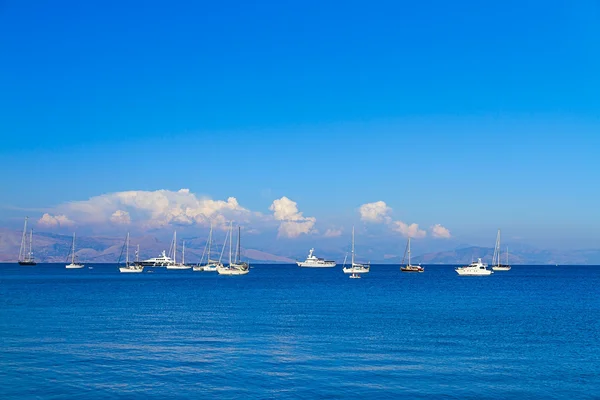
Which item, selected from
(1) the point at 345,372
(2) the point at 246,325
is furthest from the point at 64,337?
(1) the point at 345,372

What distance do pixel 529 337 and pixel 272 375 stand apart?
107ft

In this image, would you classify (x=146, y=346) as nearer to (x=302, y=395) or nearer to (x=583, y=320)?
(x=302, y=395)

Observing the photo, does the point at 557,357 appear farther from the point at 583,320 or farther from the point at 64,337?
the point at 64,337

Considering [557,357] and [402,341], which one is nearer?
[557,357]

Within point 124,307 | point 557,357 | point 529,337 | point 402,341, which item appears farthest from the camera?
point 124,307

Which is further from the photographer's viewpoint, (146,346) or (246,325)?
(246,325)

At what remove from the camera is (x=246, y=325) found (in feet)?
222

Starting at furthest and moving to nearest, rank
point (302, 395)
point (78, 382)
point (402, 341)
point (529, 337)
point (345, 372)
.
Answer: point (529, 337), point (402, 341), point (345, 372), point (78, 382), point (302, 395)

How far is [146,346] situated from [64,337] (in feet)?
33.6

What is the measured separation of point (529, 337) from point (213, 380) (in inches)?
1437

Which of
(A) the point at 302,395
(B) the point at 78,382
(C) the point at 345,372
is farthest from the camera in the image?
(C) the point at 345,372

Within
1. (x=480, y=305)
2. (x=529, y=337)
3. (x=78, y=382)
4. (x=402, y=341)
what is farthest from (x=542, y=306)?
(x=78, y=382)

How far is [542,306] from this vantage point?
329 feet

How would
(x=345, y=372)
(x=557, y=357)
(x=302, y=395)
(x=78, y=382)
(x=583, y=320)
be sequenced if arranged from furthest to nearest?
(x=583, y=320) → (x=557, y=357) → (x=345, y=372) → (x=78, y=382) → (x=302, y=395)
